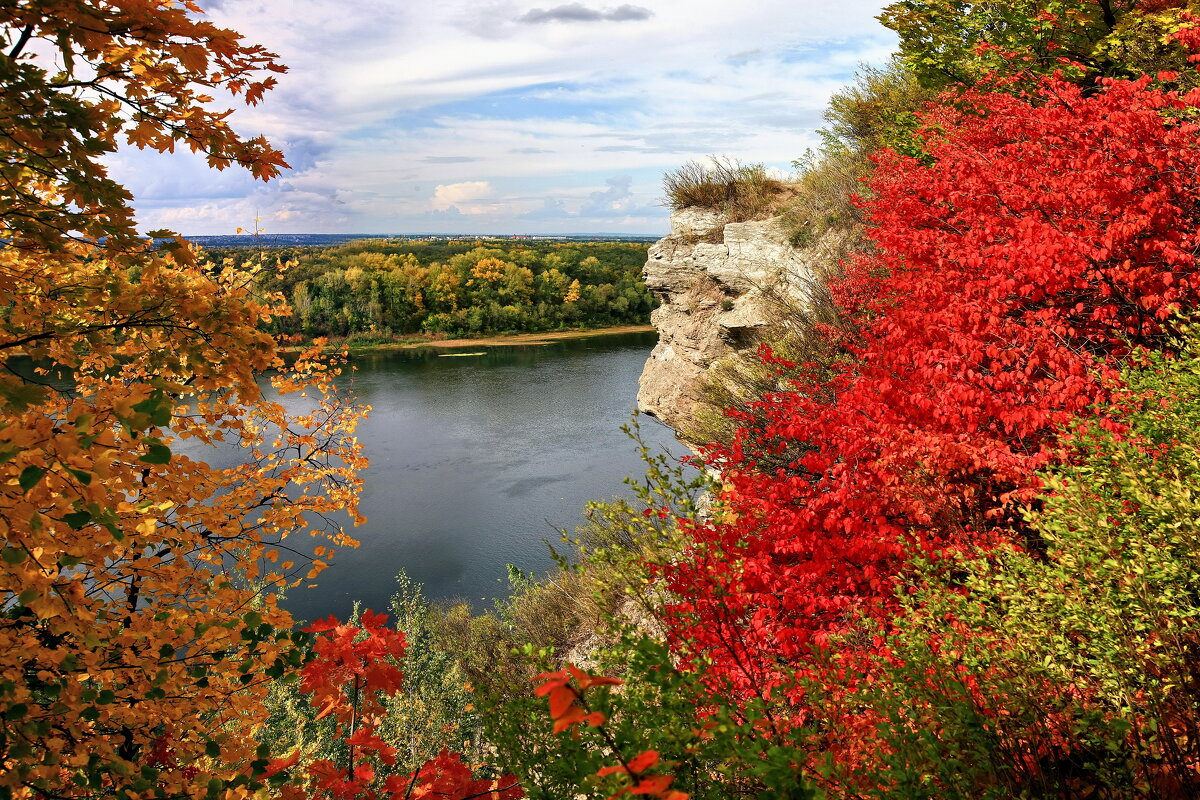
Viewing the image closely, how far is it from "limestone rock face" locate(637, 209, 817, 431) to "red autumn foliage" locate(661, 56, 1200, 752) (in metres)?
6.42

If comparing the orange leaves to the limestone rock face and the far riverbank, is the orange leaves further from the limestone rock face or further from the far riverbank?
the far riverbank

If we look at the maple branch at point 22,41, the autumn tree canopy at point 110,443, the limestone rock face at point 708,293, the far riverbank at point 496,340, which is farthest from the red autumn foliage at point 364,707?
the far riverbank at point 496,340

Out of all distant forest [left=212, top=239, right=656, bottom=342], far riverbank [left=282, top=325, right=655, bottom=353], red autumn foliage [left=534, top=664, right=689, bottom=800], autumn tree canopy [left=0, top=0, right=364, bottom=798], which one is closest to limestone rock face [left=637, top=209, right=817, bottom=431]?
autumn tree canopy [left=0, top=0, right=364, bottom=798]

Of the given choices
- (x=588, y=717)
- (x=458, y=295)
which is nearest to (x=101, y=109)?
(x=588, y=717)

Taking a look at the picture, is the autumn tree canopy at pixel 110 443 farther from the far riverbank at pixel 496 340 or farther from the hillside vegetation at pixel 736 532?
the far riverbank at pixel 496 340

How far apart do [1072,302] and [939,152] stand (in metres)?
3.08

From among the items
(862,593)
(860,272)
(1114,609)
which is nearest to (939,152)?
(860,272)

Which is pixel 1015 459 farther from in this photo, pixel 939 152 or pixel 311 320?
pixel 311 320

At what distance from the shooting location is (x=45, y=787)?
2.48 meters

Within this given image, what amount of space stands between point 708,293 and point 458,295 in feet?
181

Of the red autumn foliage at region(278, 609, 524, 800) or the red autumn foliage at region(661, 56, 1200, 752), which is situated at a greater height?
the red autumn foliage at region(661, 56, 1200, 752)

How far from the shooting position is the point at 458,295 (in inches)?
2680

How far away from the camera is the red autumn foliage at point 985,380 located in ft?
17.5

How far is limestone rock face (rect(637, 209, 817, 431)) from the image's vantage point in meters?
14.2
